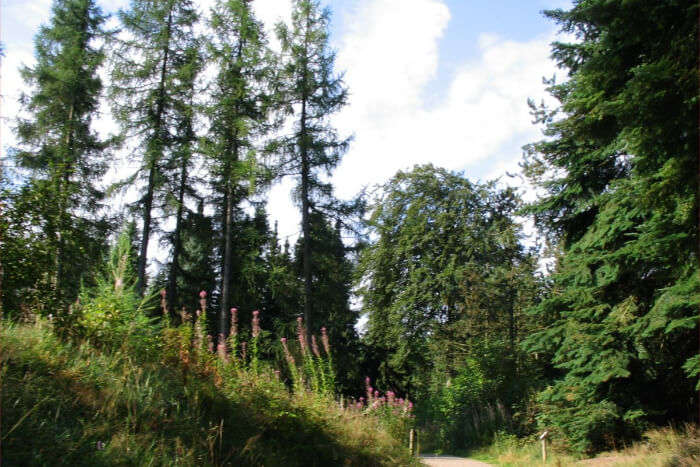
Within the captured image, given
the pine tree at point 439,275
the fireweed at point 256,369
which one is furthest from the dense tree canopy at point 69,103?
the fireweed at point 256,369

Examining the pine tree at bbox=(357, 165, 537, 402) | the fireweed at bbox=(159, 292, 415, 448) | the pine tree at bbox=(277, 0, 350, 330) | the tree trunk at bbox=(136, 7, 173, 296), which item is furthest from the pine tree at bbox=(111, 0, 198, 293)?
the fireweed at bbox=(159, 292, 415, 448)

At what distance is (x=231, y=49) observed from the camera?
2122 cm

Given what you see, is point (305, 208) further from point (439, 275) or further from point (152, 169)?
point (439, 275)

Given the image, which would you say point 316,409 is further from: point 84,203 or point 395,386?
point 395,386

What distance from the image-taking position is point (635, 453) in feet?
33.2

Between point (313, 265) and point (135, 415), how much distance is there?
1681cm

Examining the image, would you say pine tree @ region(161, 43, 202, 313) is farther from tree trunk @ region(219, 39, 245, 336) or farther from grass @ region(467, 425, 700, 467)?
grass @ region(467, 425, 700, 467)

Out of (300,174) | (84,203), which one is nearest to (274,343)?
(300,174)

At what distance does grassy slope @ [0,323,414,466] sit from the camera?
374 cm

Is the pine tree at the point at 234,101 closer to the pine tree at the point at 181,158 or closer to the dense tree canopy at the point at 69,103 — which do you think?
the pine tree at the point at 181,158

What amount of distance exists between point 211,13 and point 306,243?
1060 centimetres

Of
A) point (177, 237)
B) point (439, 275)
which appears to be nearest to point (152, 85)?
point (177, 237)

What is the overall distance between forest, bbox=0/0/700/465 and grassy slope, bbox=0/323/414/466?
24mm

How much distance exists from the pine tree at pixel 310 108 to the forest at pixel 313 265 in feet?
0.29
